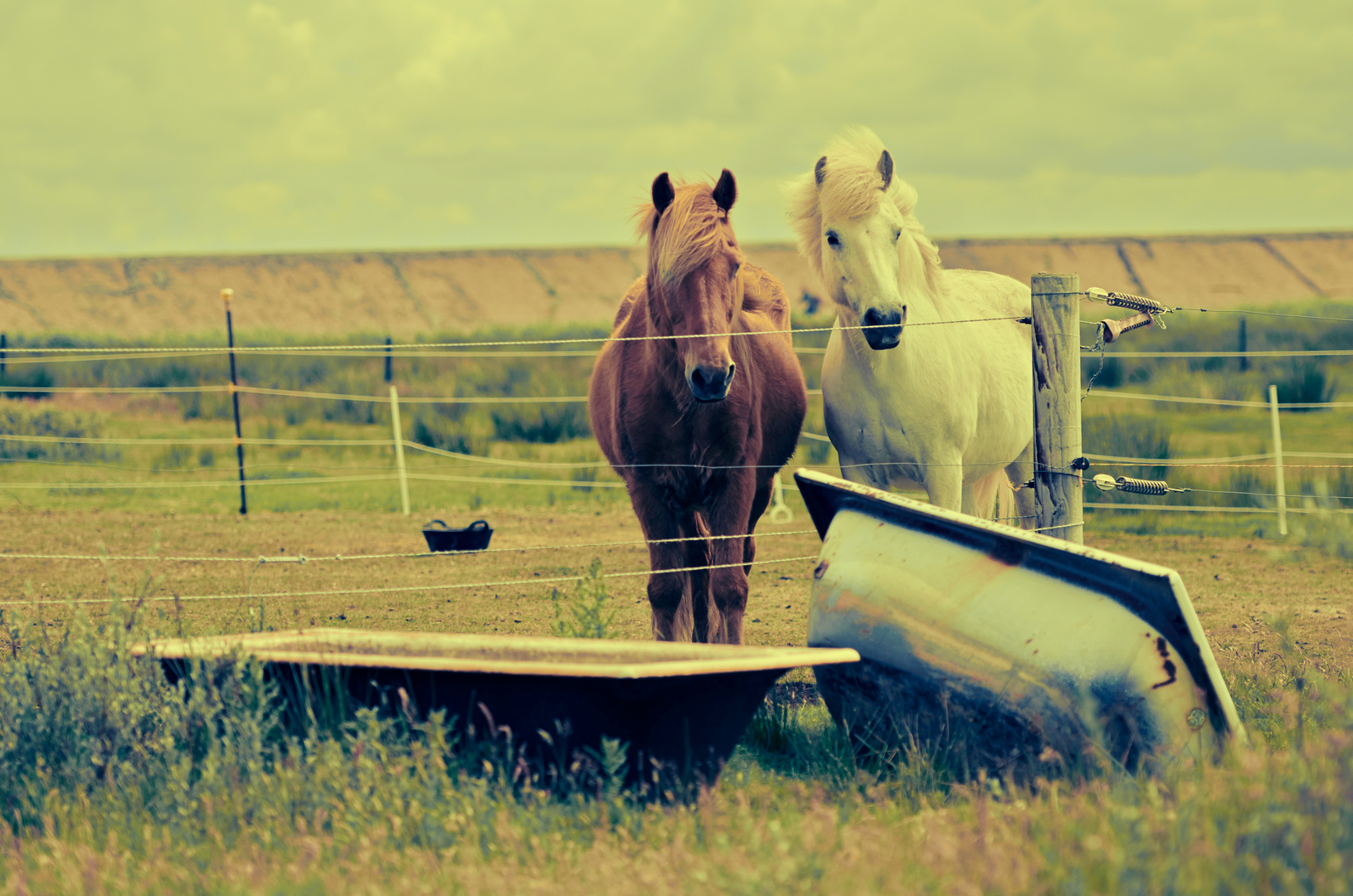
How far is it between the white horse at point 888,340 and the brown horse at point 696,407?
0.34m

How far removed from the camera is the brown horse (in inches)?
148

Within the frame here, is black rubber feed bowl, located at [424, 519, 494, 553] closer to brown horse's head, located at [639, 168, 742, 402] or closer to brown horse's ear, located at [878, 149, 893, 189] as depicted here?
brown horse's head, located at [639, 168, 742, 402]

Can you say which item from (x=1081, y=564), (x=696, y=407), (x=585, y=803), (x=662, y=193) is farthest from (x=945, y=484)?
(x=585, y=803)

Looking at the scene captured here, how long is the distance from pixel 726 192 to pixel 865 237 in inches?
23.0

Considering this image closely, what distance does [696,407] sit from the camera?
13.3 feet

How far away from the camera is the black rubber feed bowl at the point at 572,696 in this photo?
281 cm

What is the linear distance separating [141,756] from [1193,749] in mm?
2948

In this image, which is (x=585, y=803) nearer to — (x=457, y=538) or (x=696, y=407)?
(x=696, y=407)

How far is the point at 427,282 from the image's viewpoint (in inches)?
1682

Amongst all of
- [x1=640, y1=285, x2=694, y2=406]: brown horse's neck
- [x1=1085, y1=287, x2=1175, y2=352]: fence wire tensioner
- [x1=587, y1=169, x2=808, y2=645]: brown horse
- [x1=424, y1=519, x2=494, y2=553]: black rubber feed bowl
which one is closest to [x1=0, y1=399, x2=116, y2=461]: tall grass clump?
[x1=424, y1=519, x2=494, y2=553]: black rubber feed bowl

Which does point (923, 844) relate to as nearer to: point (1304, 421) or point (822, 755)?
point (822, 755)

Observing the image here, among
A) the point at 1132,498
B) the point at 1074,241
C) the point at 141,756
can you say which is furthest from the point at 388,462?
the point at 1074,241

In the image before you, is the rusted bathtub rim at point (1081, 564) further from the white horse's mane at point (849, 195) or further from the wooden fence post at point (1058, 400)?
the white horse's mane at point (849, 195)

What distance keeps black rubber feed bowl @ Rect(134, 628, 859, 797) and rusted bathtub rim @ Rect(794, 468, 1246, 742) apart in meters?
0.66
